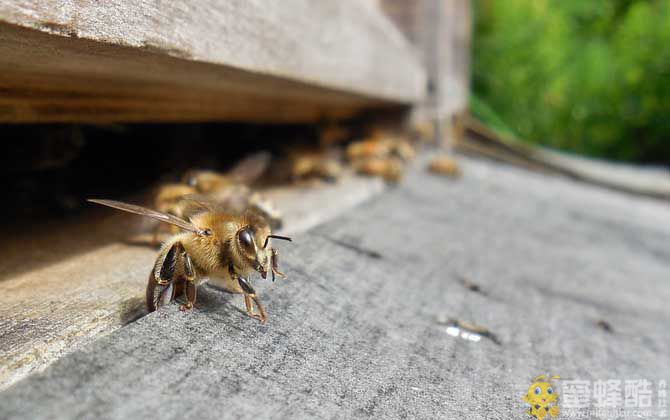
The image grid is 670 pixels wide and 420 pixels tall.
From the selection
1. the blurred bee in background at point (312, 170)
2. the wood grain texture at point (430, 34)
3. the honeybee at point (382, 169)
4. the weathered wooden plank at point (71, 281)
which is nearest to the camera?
the weathered wooden plank at point (71, 281)

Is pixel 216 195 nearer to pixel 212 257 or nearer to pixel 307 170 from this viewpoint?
pixel 212 257

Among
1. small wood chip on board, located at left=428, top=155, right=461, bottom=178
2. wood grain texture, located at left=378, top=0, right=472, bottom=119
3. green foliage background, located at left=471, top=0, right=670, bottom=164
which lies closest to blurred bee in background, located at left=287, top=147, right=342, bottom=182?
small wood chip on board, located at left=428, top=155, right=461, bottom=178

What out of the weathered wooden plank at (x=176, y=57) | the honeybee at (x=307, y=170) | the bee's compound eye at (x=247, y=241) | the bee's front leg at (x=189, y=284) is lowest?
the honeybee at (x=307, y=170)

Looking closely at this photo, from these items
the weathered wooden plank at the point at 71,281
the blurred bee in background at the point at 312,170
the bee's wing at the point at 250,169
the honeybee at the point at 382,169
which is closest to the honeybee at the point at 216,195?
the weathered wooden plank at the point at 71,281

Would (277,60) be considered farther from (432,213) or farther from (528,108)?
(528,108)

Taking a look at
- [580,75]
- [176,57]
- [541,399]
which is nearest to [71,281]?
[176,57]

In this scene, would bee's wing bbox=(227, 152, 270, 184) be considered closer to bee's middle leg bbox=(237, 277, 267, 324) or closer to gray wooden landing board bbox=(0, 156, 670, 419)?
gray wooden landing board bbox=(0, 156, 670, 419)

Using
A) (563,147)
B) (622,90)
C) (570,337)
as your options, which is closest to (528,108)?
(563,147)

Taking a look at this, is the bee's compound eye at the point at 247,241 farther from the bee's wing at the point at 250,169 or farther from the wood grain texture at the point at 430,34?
the wood grain texture at the point at 430,34

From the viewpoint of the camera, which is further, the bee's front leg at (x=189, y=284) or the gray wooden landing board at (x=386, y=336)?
the bee's front leg at (x=189, y=284)
